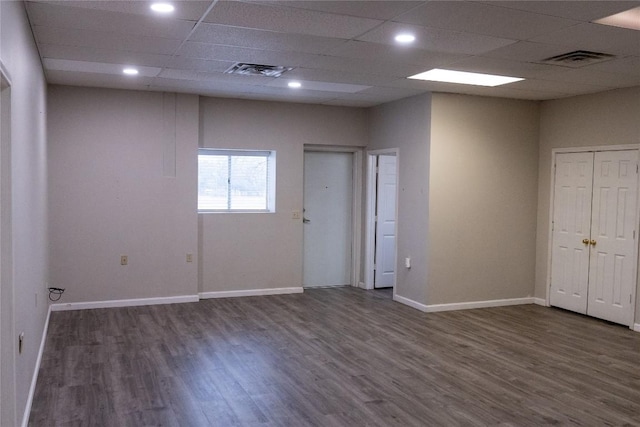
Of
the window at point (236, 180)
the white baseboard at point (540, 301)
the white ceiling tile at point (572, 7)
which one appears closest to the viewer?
the white ceiling tile at point (572, 7)

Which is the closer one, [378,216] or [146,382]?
[146,382]

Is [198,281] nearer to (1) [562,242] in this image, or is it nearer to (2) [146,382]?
(2) [146,382]

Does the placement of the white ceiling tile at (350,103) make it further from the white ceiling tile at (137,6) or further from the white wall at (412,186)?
the white ceiling tile at (137,6)

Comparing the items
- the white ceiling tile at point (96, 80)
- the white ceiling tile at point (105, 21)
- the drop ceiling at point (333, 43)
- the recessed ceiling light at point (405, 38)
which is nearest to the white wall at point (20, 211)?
the white ceiling tile at point (105, 21)

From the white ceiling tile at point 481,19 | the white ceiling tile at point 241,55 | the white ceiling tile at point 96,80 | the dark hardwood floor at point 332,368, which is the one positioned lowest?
the dark hardwood floor at point 332,368

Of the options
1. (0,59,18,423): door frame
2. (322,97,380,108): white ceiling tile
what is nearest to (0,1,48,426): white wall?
(0,59,18,423): door frame

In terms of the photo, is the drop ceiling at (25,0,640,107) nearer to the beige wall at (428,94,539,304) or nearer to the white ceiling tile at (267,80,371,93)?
the white ceiling tile at (267,80,371,93)

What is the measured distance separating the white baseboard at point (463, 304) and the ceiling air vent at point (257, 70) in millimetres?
3069

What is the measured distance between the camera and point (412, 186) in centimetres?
654

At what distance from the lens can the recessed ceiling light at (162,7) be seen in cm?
332

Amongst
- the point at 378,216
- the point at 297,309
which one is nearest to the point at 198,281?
the point at 297,309

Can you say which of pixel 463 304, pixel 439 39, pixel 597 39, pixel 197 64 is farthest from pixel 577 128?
pixel 197 64

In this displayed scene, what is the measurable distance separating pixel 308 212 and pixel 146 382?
4036mm

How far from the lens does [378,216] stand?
7.68 metres
